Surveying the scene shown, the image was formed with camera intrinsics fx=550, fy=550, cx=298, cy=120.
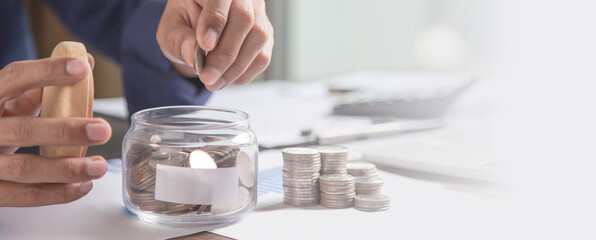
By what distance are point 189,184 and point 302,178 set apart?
0.51 feet

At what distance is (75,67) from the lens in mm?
507

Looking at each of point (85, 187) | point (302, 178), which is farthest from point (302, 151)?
point (85, 187)

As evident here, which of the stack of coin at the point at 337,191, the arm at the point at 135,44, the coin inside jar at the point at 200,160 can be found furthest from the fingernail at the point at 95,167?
the arm at the point at 135,44

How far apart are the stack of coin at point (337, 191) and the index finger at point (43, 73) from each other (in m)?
0.28

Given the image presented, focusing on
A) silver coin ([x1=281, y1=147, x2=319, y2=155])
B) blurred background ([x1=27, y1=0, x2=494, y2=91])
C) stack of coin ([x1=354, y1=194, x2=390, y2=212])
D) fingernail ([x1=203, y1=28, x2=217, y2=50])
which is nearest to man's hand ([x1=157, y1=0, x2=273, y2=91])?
fingernail ([x1=203, y1=28, x2=217, y2=50])

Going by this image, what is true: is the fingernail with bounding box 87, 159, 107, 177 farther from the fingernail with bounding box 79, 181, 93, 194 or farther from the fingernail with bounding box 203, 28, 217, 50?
the fingernail with bounding box 203, 28, 217, 50

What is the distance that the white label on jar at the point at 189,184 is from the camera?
0.52 m

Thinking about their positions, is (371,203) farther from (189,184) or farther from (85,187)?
(85,187)

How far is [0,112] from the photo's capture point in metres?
0.58

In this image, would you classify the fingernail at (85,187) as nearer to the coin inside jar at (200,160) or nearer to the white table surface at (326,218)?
the white table surface at (326,218)

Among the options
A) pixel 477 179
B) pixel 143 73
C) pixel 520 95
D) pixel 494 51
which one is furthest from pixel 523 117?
pixel 494 51

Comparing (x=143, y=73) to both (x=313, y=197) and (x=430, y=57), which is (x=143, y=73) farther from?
(x=430, y=57)

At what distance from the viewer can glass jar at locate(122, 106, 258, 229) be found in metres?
0.52

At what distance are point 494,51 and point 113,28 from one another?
2118mm
